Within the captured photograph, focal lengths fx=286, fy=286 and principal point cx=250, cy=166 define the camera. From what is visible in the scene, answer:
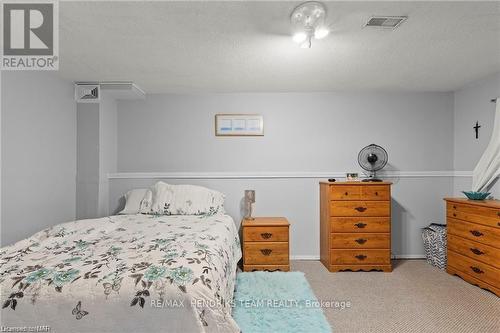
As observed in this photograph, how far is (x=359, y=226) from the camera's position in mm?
3279

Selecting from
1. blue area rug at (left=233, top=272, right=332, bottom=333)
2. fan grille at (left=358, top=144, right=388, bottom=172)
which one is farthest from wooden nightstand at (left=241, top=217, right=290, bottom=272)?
fan grille at (left=358, top=144, right=388, bottom=172)

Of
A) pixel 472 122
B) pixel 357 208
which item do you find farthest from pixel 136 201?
pixel 472 122

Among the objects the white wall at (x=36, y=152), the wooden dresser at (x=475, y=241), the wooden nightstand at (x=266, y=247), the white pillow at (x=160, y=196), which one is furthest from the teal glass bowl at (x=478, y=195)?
the white wall at (x=36, y=152)

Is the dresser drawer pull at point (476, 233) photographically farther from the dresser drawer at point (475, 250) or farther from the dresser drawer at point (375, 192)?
the dresser drawer at point (375, 192)

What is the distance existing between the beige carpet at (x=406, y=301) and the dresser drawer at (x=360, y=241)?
0.97 feet

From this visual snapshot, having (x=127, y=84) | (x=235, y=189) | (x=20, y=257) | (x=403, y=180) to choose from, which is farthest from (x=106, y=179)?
(x=403, y=180)

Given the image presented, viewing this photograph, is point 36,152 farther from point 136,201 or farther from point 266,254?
point 266,254

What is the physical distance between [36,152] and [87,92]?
3.17ft

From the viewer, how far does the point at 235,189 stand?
377 cm

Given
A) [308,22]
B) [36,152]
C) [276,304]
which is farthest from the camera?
[36,152]

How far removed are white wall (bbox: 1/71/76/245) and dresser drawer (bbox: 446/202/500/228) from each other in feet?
14.1

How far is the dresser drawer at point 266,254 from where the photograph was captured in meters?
3.25

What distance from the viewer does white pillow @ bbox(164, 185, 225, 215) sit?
329 cm

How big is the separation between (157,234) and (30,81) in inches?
74.8
